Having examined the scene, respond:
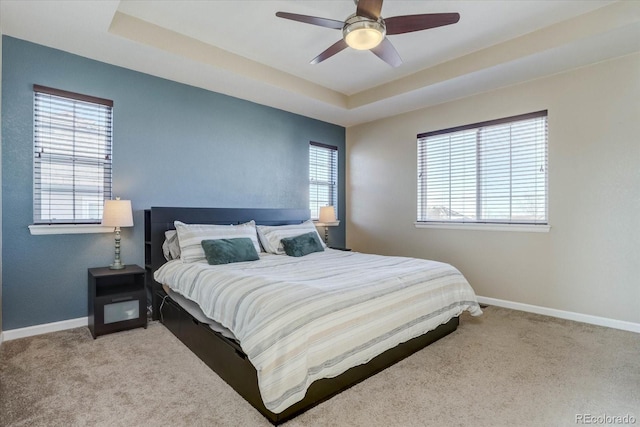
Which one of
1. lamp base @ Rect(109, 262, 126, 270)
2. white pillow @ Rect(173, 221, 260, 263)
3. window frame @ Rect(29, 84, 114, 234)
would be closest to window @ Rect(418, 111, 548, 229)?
white pillow @ Rect(173, 221, 260, 263)

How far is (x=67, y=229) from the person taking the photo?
3.06 m

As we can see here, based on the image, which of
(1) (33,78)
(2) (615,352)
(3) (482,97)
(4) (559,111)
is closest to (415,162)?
(3) (482,97)

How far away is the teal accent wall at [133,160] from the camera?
2879 millimetres

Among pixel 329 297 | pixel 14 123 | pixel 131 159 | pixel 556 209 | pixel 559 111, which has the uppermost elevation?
pixel 559 111

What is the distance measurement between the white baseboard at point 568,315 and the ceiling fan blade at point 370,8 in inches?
138

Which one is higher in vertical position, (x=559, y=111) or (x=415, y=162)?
(x=559, y=111)

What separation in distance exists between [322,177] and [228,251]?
2713 mm

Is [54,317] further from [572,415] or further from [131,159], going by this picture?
[572,415]

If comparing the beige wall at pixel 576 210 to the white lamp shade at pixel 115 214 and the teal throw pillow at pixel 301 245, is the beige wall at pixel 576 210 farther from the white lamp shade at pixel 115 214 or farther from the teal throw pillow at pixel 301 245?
the white lamp shade at pixel 115 214

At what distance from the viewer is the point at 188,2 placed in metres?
2.72

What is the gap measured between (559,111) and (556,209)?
3.51 feet

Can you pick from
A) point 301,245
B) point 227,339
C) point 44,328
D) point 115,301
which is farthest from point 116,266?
point 301,245

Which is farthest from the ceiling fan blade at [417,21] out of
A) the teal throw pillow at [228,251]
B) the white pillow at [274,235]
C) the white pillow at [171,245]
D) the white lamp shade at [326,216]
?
the white lamp shade at [326,216]

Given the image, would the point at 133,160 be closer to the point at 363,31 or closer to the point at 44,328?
the point at 44,328
